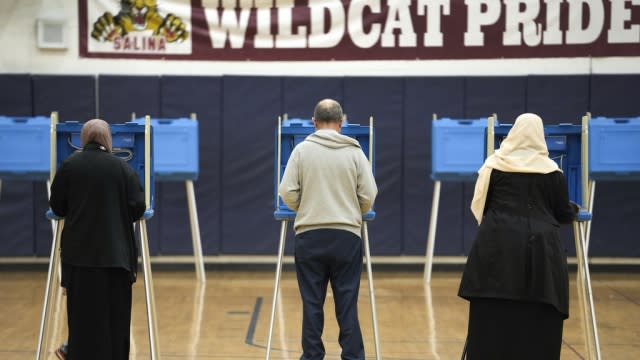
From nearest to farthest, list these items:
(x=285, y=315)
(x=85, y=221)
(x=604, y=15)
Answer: (x=85, y=221)
(x=285, y=315)
(x=604, y=15)

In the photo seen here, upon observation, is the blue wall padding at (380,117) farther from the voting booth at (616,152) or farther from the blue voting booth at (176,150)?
the voting booth at (616,152)

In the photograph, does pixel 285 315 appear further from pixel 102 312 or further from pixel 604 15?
pixel 604 15

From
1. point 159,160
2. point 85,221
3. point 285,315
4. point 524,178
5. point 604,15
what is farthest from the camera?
point 604,15

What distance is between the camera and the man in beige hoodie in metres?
4.46

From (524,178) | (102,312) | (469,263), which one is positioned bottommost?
(102,312)

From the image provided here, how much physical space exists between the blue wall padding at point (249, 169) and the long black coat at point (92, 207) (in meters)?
4.46

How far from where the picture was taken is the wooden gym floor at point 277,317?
5680mm

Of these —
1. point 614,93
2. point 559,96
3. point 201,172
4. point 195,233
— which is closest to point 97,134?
point 195,233

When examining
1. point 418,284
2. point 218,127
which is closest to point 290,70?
point 218,127

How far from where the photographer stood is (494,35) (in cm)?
880

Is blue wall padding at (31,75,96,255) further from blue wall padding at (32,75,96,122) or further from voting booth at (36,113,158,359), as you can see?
voting booth at (36,113,158,359)

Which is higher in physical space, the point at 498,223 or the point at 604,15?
the point at 604,15

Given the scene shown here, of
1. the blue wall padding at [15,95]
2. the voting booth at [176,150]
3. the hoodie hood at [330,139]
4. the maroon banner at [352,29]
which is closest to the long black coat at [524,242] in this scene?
the hoodie hood at [330,139]

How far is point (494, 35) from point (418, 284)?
2621 mm
